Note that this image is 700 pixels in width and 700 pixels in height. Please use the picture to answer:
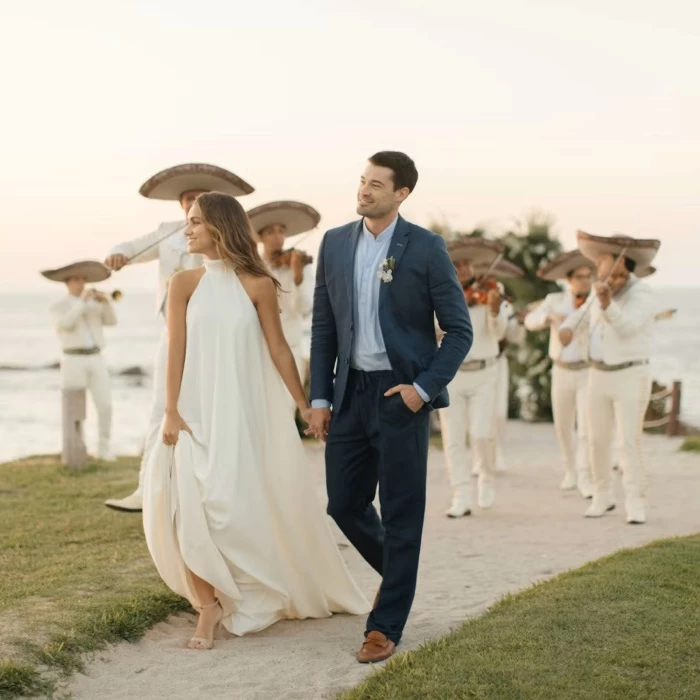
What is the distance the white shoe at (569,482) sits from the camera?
13.3m

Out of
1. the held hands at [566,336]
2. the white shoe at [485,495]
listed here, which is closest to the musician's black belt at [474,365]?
the white shoe at [485,495]

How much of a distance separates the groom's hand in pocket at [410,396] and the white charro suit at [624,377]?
483 centimetres

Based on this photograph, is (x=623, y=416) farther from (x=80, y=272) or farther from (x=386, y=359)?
(x=80, y=272)

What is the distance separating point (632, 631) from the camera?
6320mm

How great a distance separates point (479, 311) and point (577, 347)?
5.24 feet

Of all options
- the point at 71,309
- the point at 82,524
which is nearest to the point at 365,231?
the point at 82,524

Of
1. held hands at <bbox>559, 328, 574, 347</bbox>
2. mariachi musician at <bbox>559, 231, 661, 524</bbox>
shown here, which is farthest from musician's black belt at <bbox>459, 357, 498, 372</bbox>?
held hands at <bbox>559, 328, 574, 347</bbox>

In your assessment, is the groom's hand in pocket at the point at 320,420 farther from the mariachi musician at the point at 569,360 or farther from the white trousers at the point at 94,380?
the white trousers at the point at 94,380

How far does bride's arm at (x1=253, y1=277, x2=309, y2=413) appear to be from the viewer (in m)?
6.44

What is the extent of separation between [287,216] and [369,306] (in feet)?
14.7

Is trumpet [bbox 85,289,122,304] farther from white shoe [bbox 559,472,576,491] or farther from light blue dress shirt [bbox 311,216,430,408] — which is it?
light blue dress shirt [bbox 311,216,430,408]

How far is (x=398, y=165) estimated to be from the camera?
5887 millimetres

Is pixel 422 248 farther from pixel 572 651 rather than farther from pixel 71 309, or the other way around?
pixel 71 309

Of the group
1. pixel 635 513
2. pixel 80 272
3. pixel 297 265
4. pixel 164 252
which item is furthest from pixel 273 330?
pixel 80 272
